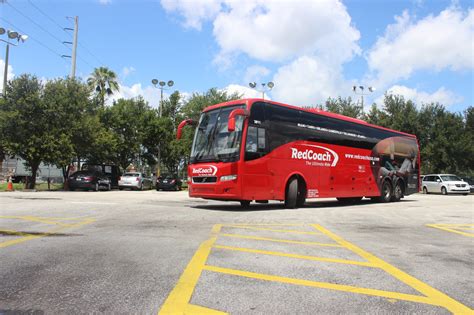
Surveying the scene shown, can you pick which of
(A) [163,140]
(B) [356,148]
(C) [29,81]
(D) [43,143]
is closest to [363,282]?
(B) [356,148]

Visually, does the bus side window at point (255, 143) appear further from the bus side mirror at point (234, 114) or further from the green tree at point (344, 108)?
the green tree at point (344, 108)

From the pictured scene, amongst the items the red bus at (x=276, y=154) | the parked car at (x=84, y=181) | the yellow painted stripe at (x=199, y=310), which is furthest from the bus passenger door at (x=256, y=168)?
Result: the parked car at (x=84, y=181)

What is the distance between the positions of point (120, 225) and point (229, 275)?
15.7 feet

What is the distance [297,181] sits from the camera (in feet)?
49.4

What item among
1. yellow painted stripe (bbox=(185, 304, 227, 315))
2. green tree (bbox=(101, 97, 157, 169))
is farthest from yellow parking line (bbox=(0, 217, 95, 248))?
green tree (bbox=(101, 97, 157, 169))

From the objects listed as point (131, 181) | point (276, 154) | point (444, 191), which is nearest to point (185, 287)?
point (276, 154)

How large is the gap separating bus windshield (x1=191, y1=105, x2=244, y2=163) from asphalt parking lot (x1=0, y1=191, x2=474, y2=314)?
4486 millimetres

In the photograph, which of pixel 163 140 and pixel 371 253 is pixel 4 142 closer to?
pixel 163 140

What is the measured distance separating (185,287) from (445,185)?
108 ft

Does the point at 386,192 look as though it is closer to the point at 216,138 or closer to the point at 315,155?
the point at 315,155

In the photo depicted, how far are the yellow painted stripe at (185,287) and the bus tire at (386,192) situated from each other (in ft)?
53.5

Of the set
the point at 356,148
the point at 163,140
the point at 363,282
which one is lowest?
the point at 363,282

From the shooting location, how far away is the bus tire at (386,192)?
20.5m

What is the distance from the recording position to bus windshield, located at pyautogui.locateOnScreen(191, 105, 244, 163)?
1309 centimetres
